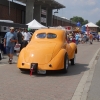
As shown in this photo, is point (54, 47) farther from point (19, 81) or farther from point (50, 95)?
point (50, 95)

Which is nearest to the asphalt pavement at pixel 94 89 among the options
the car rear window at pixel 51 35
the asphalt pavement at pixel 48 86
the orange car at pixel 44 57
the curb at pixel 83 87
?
the asphalt pavement at pixel 48 86

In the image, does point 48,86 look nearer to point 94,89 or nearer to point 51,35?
point 94,89

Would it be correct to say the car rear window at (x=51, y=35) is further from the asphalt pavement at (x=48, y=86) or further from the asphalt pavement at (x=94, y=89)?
the asphalt pavement at (x=94, y=89)

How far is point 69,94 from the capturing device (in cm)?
705

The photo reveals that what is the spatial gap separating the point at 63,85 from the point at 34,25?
19.8 m

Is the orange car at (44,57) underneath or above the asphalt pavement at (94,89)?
above

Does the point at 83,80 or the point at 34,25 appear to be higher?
the point at 34,25

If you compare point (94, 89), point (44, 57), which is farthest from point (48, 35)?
point (94, 89)

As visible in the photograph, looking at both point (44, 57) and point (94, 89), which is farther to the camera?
point (44, 57)

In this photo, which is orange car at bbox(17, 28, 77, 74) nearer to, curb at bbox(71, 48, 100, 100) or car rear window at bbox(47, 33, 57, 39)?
car rear window at bbox(47, 33, 57, 39)

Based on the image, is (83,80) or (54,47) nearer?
(83,80)

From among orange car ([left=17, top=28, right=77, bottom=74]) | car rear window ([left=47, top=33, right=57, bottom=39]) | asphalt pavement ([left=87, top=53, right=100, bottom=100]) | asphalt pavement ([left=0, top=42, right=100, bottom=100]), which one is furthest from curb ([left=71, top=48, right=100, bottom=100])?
car rear window ([left=47, top=33, right=57, bottom=39])

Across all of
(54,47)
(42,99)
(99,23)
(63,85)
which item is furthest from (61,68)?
(99,23)

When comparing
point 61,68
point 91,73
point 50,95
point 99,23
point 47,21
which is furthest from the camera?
point 99,23
